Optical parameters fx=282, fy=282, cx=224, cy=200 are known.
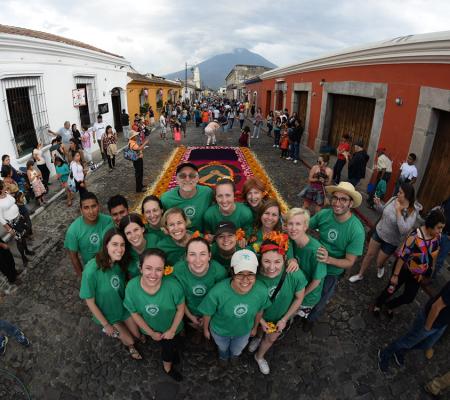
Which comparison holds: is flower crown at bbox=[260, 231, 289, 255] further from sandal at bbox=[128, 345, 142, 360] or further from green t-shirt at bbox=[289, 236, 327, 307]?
sandal at bbox=[128, 345, 142, 360]

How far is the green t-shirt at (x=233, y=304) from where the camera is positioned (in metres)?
2.83

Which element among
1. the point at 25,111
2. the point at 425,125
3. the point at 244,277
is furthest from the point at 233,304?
the point at 25,111

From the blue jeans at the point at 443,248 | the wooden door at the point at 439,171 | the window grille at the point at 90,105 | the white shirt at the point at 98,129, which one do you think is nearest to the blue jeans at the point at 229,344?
the blue jeans at the point at 443,248

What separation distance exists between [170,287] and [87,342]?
1.91m

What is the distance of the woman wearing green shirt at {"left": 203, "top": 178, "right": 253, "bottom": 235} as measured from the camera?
355 cm

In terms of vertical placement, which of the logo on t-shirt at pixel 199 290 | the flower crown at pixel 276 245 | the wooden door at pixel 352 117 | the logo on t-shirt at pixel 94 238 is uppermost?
the wooden door at pixel 352 117

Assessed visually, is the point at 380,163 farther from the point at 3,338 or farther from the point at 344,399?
the point at 3,338

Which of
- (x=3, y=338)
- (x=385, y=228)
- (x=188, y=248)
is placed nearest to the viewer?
(x=188, y=248)

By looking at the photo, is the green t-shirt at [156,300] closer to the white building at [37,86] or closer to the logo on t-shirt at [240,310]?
the logo on t-shirt at [240,310]

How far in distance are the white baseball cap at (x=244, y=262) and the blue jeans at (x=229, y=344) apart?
1.03 metres

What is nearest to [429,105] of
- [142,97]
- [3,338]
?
[3,338]

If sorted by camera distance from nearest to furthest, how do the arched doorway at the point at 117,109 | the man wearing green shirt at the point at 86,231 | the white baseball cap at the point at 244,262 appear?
the white baseball cap at the point at 244,262 < the man wearing green shirt at the point at 86,231 < the arched doorway at the point at 117,109

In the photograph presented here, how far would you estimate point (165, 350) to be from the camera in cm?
320

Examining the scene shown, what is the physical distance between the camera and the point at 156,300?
2.88 meters
